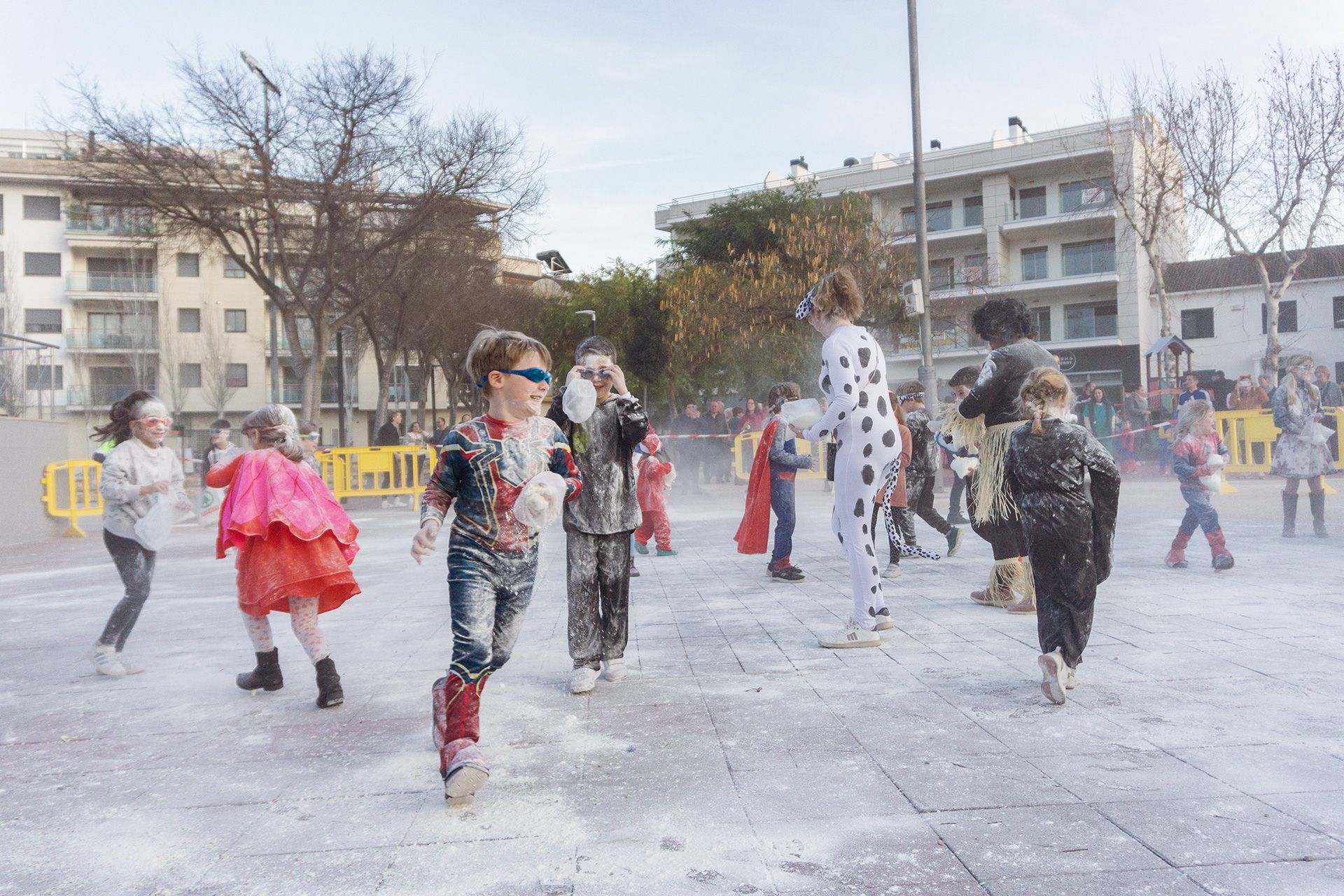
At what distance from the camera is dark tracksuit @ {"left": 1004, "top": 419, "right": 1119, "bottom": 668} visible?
4.23 meters

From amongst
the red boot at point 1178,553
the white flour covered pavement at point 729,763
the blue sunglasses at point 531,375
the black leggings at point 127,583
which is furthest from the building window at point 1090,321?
the blue sunglasses at point 531,375

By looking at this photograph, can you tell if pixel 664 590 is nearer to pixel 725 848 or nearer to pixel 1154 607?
pixel 1154 607

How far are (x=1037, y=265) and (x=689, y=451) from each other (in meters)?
26.8

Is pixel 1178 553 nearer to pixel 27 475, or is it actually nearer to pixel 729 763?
pixel 729 763

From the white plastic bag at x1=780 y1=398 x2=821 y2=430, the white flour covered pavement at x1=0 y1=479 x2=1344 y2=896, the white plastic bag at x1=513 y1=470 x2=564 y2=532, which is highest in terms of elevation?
the white plastic bag at x1=780 y1=398 x2=821 y2=430

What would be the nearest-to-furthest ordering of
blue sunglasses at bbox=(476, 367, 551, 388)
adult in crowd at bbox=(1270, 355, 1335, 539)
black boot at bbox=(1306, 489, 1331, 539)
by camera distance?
blue sunglasses at bbox=(476, 367, 551, 388), adult in crowd at bbox=(1270, 355, 1335, 539), black boot at bbox=(1306, 489, 1331, 539)

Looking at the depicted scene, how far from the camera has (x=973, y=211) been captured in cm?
4347

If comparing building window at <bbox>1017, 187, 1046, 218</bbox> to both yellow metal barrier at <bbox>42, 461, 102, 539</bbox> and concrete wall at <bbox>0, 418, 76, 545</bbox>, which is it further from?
concrete wall at <bbox>0, 418, 76, 545</bbox>

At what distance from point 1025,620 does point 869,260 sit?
2089cm

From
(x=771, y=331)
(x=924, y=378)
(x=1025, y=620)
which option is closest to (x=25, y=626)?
(x=1025, y=620)

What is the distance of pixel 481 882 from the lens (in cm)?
266

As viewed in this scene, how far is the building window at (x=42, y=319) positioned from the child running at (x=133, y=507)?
53106 millimetres

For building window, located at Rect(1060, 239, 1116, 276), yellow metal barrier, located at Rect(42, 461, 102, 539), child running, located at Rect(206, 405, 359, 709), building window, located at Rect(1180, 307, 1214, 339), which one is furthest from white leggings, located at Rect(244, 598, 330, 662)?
building window, located at Rect(1180, 307, 1214, 339)

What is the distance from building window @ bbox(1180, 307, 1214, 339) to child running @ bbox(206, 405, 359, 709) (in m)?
42.9
